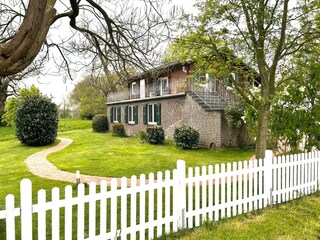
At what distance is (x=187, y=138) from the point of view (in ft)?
56.9

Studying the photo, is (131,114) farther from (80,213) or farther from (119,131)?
(80,213)

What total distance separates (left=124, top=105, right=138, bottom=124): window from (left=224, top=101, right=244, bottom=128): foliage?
1150 centimetres

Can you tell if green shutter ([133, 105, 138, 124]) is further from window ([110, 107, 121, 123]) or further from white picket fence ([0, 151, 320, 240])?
white picket fence ([0, 151, 320, 240])

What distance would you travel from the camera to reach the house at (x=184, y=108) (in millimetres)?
17484

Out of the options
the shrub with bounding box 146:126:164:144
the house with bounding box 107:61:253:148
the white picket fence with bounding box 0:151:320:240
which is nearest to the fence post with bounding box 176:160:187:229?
the white picket fence with bounding box 0:151:320:240

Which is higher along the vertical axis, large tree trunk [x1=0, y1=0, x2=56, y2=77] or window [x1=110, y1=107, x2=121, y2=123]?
large tree trunk [x1=0, y1=0, x2=56, y2=77]

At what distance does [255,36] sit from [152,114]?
55.9 feet

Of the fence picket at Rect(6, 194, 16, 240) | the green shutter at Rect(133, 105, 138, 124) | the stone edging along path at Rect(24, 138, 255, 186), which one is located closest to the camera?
the fence picket at Rect(6, 194, 16, 240)

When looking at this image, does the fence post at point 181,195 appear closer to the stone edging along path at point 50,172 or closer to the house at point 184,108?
the stone edging along path at point 50,172

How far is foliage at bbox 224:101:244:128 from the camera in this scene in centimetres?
1666

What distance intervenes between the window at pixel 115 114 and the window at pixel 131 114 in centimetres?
190

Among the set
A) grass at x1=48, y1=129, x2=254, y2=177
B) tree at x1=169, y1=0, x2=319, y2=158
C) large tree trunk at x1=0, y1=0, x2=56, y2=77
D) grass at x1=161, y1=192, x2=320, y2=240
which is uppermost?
tree at x1=169, y1=0, x2=319, y2=158

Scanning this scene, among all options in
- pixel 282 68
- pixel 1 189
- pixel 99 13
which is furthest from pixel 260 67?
pixel 1 189

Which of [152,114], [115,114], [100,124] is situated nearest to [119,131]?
[115,114]
